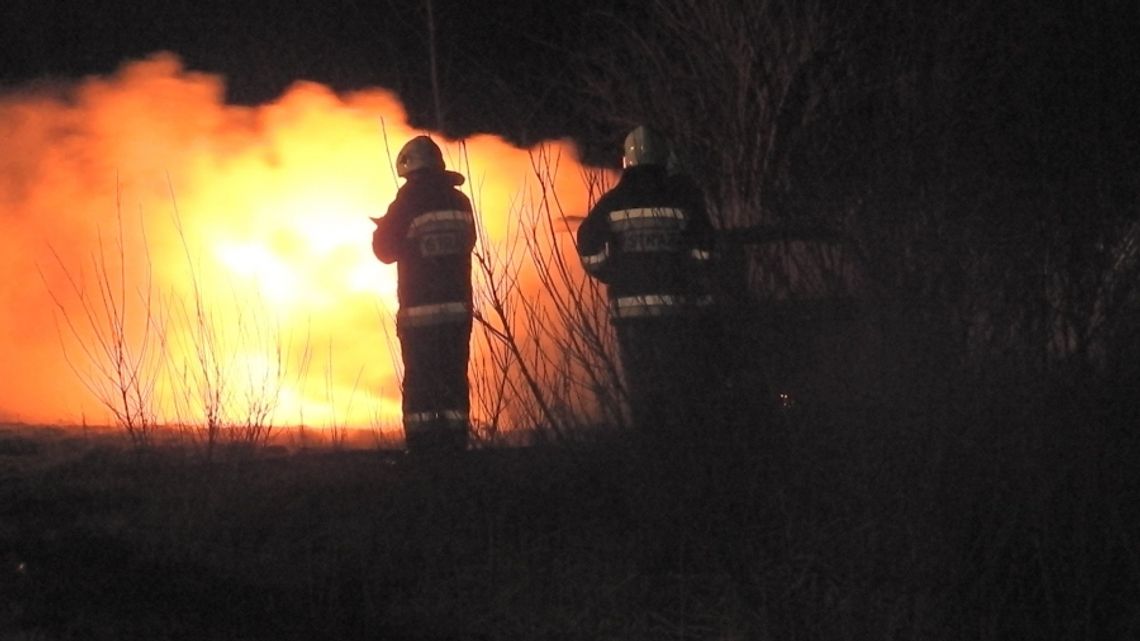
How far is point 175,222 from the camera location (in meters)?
11.6

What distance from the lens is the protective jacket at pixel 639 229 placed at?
23.4 feet

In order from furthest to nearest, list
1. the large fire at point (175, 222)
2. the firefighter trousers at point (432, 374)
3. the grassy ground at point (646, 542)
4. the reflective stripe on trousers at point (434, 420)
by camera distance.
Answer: the large fire at point (175, 222), the firefighter trousers at point (432, 374), the reflective stripe on trousers at point (434, 420), the grassy ground at point (646, 542)

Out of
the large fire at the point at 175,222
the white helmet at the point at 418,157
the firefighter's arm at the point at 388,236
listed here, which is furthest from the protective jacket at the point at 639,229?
the large fire at the point at 175,222

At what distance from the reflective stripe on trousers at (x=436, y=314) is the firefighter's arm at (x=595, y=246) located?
1.22 meters

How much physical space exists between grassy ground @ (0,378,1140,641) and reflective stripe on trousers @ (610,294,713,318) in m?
0.60

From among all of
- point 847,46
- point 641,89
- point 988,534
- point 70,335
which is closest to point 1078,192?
point 988,534

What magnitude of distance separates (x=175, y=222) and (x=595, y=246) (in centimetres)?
517

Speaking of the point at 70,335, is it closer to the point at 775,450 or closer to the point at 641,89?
the point at 641,89

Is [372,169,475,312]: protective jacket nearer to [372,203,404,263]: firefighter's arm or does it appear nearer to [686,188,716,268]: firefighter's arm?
[372,203,404,263]: firefighter's arm

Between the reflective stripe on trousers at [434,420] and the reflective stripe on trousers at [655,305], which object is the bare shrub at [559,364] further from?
the reflective stripe on trousers at [434,420]

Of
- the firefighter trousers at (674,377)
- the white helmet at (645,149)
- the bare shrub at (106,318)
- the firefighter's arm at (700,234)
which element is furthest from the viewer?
the bare shrub at (106,318)

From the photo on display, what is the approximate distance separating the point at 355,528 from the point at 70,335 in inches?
239

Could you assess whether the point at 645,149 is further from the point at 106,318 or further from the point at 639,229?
the point at 106,318

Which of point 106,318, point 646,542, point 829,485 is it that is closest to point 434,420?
point 646,542
